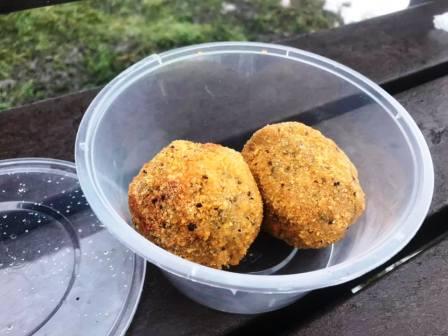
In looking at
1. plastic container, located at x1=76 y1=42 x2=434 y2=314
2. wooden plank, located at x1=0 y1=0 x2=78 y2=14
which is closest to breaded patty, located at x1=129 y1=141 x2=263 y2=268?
plastic container, located at x1=76 y1=42 x2=434 y2=314

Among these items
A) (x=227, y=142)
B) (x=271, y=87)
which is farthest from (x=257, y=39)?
(x=227, y=142)

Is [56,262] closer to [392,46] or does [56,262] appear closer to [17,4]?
[17,4]

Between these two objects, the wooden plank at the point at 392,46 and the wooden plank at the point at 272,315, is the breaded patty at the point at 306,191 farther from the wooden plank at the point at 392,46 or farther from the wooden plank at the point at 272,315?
the wooden plank at the point at 392,46

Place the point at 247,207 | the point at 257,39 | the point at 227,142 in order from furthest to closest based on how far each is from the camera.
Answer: the point at 257,39, the point at 227,142, the point at 247,207

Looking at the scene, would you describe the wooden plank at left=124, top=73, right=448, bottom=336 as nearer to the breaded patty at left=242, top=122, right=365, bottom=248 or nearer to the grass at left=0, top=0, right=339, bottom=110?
the breaded patty at left=242, top=122, right=365, bottom=248

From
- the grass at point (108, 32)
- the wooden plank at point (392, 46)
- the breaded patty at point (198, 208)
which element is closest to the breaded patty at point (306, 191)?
the breaded patty at point (198, 208)

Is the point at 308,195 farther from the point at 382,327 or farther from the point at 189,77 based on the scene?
the point at 189,77
